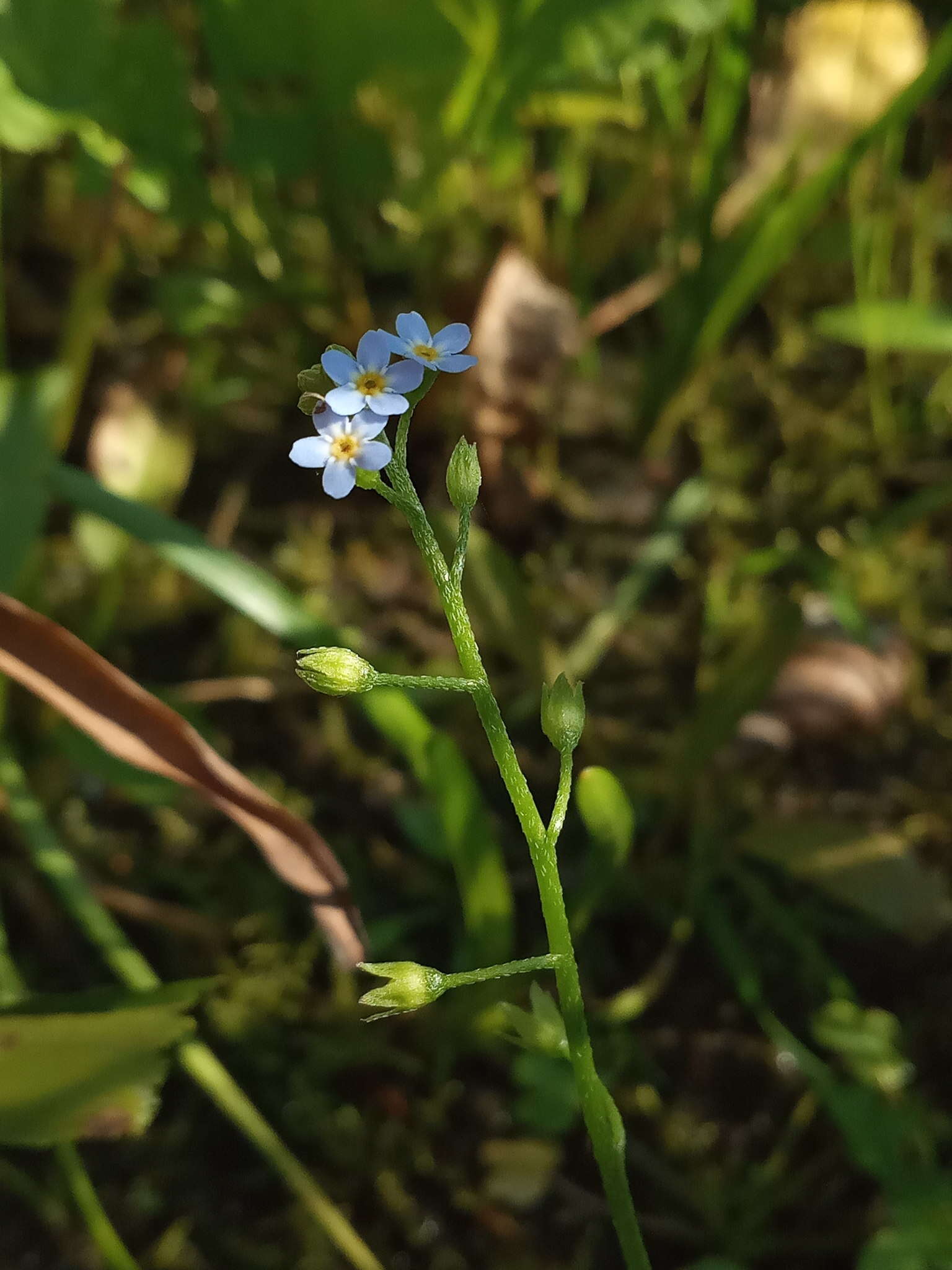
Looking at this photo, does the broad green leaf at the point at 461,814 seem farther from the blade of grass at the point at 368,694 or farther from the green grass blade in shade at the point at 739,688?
the green grass blade in shade at the point at 739,688

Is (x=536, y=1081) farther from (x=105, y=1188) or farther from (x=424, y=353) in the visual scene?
(x=424, y=353)

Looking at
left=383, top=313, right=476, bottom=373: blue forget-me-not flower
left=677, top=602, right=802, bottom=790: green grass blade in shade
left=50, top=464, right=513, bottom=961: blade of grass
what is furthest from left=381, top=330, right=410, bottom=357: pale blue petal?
left=677, top=602, right=802, bottom=790: green grass blade in shade

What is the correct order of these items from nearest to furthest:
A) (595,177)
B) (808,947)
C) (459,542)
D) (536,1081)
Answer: (459,542), (536,1081), (808,947), (595,177)


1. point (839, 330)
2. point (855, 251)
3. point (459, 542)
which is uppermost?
point (855, 251)

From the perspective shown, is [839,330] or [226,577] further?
[839,330]

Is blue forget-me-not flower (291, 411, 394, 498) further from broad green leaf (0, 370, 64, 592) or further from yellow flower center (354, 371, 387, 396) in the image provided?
broad green leaf (0, 370, 64, 592)

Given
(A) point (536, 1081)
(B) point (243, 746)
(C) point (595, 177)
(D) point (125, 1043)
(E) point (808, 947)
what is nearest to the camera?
(D) point (125, 1043)

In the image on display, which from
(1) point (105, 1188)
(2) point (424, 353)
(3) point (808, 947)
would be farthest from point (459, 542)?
(1) point (105, 1188)

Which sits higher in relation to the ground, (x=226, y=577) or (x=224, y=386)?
(x=224, y=386)

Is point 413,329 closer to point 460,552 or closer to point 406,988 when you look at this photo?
point 460,552
